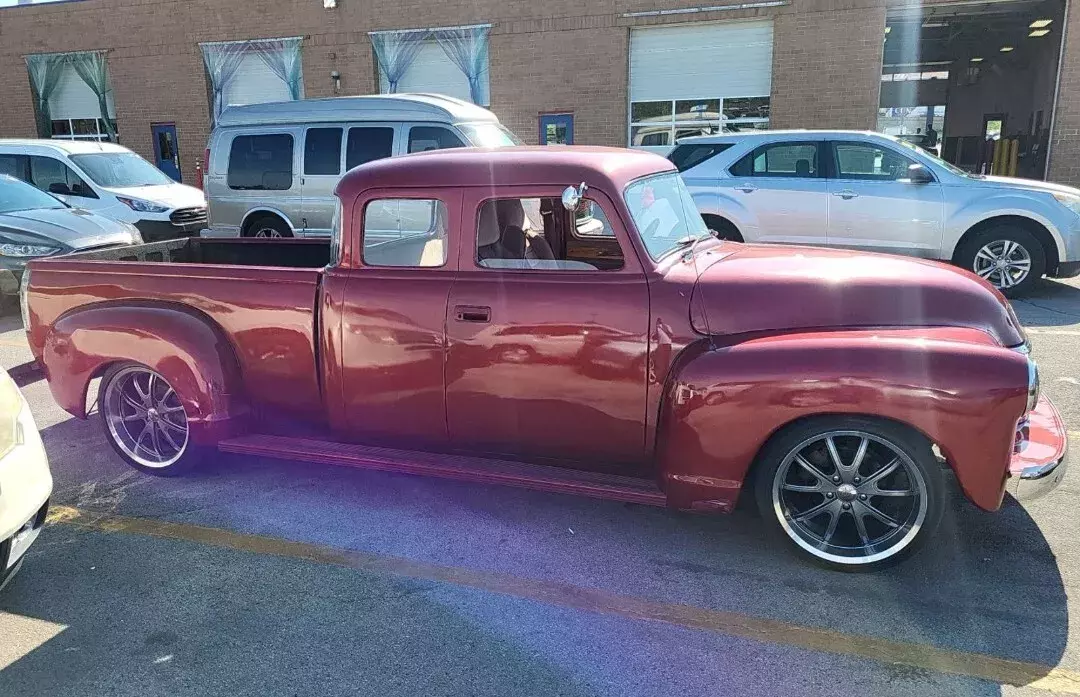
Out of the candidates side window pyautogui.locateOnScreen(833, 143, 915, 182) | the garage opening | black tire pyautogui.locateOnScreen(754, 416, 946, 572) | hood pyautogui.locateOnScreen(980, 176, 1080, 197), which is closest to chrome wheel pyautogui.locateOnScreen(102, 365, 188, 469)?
black tire pyautogui.locateOnScreen(754, 416, 946, 572)

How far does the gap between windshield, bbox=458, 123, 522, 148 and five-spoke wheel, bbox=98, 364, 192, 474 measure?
5212mm

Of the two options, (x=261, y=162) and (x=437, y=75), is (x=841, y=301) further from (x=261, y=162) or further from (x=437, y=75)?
(x=437, y=75)

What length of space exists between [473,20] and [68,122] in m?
12.3

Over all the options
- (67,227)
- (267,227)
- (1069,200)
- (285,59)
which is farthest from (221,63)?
(1069,200)

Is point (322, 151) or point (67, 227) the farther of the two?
point (322, 151)

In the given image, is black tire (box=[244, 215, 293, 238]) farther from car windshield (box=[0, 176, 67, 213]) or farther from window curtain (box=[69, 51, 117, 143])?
window curtain (box=[69, 51, 117, 143])

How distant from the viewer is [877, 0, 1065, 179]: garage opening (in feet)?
54.1

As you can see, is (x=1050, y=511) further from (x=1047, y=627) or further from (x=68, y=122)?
(x=68, y=122)

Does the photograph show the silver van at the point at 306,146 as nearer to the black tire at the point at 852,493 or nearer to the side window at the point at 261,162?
the side window at the point at 261,162

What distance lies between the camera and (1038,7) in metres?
16.5

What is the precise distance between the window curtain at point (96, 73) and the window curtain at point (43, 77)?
19.1 inches

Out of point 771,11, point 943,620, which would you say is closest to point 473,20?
point 771,11

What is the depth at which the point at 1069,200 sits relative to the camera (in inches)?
330

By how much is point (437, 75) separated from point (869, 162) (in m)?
11.4
